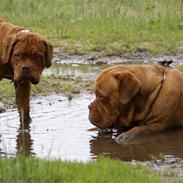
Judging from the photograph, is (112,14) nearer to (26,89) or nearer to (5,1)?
(5,1)

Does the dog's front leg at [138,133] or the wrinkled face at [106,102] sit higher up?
the wrinkled face at [106,102]

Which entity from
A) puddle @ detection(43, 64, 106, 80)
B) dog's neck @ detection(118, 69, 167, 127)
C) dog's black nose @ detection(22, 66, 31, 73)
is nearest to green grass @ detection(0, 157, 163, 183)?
dog's neck @ detection(118, 69, 167, 127)

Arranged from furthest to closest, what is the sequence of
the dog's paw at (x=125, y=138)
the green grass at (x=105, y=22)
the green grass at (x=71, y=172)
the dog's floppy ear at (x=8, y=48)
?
the green grass at (x=105, y=22), the dog's floppy ear at (x=8, y=48), the dog's paw at (x=125, y=138), the green grass at (x=71, y=172)

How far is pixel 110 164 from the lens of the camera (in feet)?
24.6

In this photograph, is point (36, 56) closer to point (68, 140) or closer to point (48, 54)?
point (48, 54)

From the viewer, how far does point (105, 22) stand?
2005 centimetres

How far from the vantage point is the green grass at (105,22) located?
18328mm

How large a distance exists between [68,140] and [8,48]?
1.56 metres

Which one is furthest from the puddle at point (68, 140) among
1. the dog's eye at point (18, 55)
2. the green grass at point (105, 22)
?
the green grass at point (105, 22)

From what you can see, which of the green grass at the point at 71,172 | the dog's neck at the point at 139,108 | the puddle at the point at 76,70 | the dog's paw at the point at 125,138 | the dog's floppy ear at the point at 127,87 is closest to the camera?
the green grass at the point at 71,172

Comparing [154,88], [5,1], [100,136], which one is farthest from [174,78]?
[5,1]

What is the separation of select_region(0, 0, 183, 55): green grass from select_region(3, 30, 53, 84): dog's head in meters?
7.49

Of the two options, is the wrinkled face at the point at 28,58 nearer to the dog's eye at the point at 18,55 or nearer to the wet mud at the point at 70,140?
the dog's eye at the point at 18,55

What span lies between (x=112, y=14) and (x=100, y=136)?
37.1 feet
